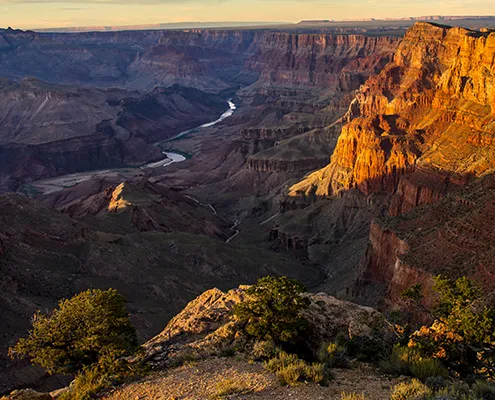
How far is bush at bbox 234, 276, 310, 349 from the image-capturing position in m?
27.0

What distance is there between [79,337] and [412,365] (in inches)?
571

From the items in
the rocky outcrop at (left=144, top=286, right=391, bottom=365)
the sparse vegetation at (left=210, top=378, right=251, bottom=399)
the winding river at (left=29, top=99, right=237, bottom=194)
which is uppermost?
the sparse vegetation at (left=210, top=378, right=251, bottom=399)

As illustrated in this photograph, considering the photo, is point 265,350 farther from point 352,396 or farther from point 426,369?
point 426,369

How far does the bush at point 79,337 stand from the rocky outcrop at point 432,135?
50561mm

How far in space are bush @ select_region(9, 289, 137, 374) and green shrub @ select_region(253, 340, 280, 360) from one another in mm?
5696

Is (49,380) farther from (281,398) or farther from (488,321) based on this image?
(488,321)

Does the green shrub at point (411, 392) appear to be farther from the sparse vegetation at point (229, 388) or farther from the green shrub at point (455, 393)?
the sparse vegetation at point (229, 388)

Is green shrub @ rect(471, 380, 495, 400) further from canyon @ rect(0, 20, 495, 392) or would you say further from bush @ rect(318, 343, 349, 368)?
canyon @ rect(0, 20, 495, 392)

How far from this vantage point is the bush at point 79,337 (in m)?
27.1

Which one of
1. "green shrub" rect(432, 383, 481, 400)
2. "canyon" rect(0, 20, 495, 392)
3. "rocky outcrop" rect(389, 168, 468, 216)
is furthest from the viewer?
"rocky outcrop" rect(389, 168, 468, 216)

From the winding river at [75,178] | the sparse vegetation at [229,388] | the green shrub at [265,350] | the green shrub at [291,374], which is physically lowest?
the winding river at [75,178]

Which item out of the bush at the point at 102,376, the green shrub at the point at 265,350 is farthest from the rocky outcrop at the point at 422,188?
the bush at the point at 102,376

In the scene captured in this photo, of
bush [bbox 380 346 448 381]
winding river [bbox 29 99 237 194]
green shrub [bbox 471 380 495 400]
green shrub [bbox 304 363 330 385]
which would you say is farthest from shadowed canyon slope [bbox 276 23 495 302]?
winding river [bbox 29 99 237 194]

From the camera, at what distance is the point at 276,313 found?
2759 centimetres
